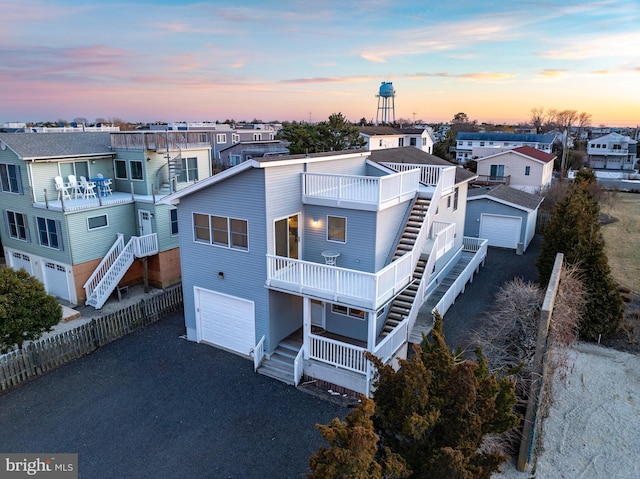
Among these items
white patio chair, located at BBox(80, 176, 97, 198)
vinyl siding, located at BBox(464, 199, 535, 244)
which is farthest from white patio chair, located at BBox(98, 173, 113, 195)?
vinyl siding, located at BBox(464, 199, 535, 244)

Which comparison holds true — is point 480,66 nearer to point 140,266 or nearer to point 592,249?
point 592,249

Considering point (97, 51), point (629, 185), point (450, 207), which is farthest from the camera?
point (629, 185)

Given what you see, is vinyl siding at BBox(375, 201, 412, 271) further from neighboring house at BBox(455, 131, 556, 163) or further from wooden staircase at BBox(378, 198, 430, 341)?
neighboring house at BBox(455, 131, 556, 163)

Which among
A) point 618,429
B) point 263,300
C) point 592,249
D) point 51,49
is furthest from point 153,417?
point 51,49

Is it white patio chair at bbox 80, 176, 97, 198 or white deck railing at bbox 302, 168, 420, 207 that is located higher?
white deck railing at bbox 302, 168, 420, 207

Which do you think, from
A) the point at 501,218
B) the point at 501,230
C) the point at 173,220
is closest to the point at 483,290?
the point at 501,230

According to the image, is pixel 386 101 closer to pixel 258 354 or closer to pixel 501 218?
pixel 501 218
